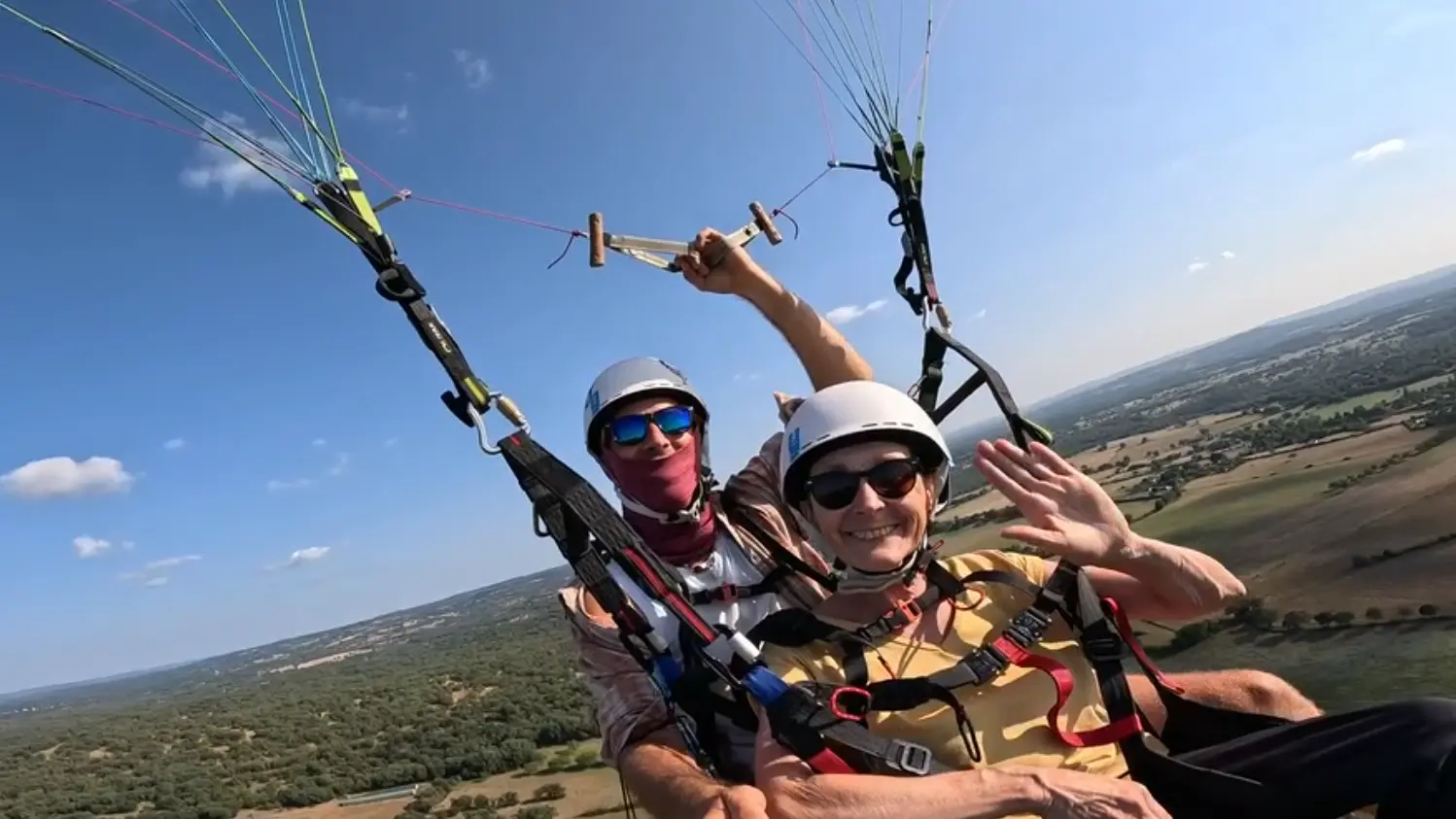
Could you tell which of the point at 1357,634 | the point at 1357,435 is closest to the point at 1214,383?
the point at 1357,435

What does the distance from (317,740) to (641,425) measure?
47923 mm

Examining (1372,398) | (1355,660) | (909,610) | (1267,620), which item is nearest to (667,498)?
(909,610)

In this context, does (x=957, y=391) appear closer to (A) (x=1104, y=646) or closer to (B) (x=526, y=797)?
(A) (x=1104, y=646)

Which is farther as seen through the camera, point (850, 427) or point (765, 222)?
point (765, 222)

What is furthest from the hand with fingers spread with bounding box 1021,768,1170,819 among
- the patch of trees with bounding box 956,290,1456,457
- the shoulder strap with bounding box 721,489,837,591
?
the patch of trees with bounding box 956,290,1456,457

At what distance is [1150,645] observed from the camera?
15562mm

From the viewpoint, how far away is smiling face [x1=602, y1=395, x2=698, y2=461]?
3354 millimetres

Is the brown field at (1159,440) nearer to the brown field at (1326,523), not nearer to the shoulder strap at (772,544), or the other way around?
the brown field at (1326,523)

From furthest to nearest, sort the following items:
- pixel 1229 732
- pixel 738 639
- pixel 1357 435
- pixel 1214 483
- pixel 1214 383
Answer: pixel 1214 383 → pixel 1357 435 → pixel 1214 483 → pixel 1229 732 → pixel 738 639

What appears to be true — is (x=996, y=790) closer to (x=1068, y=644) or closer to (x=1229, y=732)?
(x=1068, y=644)

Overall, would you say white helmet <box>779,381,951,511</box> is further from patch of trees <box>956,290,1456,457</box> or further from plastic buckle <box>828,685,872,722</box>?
patch of trees <box>956,290,1456,457</box>

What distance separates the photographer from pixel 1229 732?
2.85 m

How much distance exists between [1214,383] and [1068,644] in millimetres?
126080

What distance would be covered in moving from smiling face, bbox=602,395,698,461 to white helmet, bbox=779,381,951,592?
0.65m
